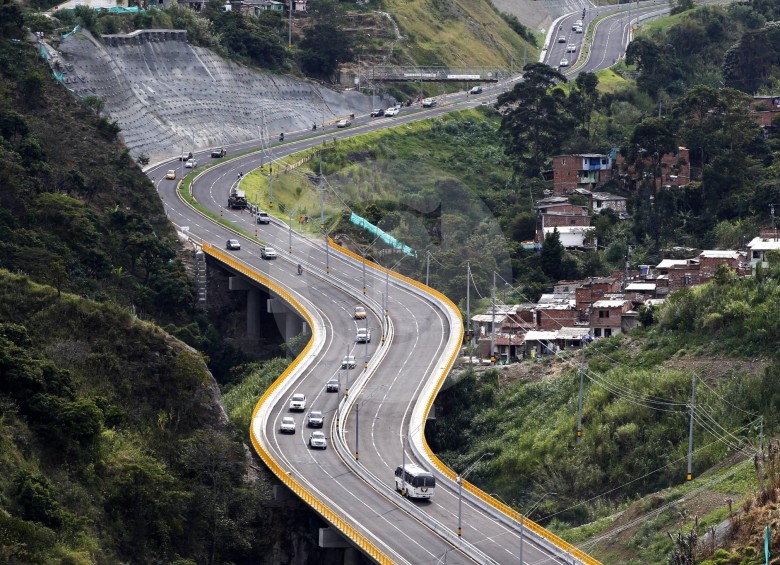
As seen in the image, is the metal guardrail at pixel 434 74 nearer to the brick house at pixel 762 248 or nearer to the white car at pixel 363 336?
the brick house at pixel 762 248

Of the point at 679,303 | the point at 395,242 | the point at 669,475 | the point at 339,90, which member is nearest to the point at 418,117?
the point at 339,90

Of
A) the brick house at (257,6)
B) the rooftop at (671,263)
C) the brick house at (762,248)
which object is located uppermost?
the brick house at (257,6)

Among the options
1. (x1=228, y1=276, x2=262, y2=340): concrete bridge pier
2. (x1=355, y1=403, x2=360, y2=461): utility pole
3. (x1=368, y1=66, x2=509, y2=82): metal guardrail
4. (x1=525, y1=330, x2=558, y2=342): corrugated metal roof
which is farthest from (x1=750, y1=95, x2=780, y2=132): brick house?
(x1=355, y1=403, x2=360, y2=461): utility pole

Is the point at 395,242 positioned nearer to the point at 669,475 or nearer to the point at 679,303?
the point at 679,303

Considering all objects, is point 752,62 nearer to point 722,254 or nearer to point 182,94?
point 182,94

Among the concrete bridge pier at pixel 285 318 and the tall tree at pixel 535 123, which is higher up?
the tall tree at pixel 535 123

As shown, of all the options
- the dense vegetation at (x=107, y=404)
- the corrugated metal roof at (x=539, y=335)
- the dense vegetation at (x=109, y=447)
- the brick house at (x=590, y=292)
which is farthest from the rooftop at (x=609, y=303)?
the dense vegetation at (x=109, y=447)

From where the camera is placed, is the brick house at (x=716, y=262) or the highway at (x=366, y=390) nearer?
the highway at (x=366, y=390)
